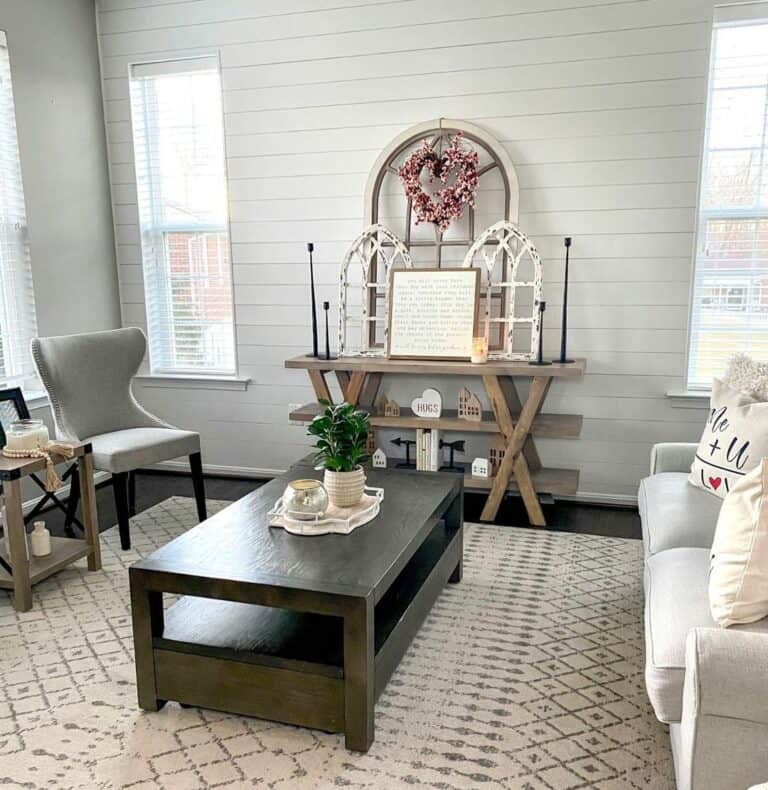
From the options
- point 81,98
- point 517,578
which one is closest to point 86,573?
point 517,578

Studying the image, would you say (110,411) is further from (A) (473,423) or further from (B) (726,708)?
(B) (726,708)

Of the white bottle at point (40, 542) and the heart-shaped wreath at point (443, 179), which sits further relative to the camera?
the heart-shaped wreath at point (443, 179)

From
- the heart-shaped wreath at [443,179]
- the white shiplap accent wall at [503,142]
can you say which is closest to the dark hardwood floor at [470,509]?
the white shiplap accent wall at [503,142]

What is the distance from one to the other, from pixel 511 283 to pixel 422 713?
2.27 metres

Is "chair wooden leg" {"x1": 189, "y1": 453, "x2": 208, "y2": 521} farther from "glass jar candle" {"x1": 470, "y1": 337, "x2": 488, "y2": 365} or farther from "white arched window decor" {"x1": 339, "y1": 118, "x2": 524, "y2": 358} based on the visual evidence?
"glass jar candle" {"x1": 470, "y1": 337, "x2": 488, "y2": 365}

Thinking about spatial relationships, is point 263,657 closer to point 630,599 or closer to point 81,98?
point 630,599

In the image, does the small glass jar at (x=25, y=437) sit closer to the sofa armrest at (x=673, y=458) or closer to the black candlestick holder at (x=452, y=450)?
the black candlestick holder at (x=452, y=450)

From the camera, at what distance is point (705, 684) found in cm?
150

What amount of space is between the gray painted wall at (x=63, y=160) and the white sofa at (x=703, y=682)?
3602mm

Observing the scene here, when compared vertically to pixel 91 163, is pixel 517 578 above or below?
below

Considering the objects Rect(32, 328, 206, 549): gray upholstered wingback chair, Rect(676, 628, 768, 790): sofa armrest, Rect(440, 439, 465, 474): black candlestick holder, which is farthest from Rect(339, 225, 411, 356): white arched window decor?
Rect(676, 628, 768, 790): sofa armrest

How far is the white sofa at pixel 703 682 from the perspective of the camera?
1.49 m

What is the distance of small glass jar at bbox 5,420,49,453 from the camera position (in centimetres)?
296

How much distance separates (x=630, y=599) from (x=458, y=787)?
1325 mm
